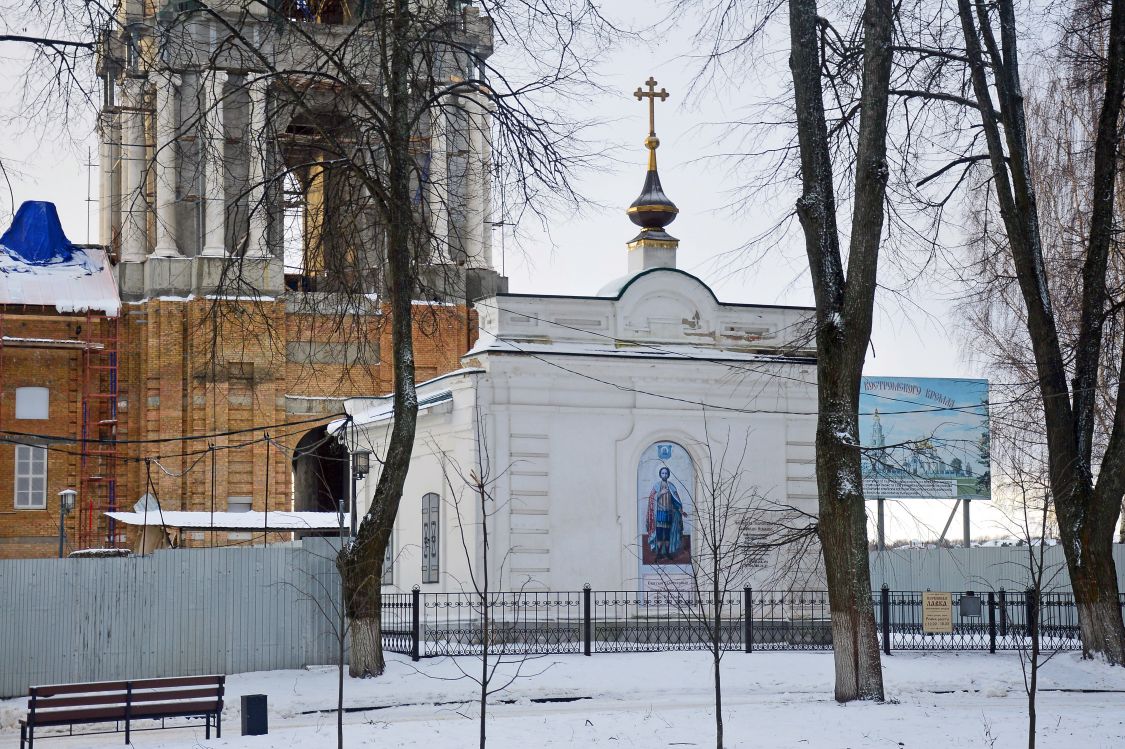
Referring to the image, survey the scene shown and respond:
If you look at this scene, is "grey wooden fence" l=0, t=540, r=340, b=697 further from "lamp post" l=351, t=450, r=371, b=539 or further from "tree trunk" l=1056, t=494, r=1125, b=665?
"tree trunk" l=1056, t=494, r=1125, b=665

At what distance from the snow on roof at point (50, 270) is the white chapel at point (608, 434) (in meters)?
19.3

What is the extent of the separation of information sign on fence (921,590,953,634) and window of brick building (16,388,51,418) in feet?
91.8

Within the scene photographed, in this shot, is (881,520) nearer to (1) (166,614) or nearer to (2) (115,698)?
(1) (166,614)

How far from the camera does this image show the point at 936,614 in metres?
24.2

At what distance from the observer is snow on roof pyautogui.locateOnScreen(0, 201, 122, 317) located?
140ft

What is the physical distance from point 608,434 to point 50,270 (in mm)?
25000

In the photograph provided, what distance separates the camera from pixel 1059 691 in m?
19.1

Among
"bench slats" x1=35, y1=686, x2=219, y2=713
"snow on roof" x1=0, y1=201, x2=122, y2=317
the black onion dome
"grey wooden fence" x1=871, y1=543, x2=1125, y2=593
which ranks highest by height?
"snow on roof" x1=0, y1=201, x2=122, y2=317

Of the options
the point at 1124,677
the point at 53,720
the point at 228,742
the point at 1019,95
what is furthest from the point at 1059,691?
the point at 53,720

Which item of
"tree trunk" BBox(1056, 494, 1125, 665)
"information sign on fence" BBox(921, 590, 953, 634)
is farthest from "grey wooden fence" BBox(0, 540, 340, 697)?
"tree trunk" BBox(1056, 494, 1125, 665)

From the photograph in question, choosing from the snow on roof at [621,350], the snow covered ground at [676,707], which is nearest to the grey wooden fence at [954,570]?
the snow on roof at [621,350]

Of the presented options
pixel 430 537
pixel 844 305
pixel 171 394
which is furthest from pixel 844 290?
pixel 171 394

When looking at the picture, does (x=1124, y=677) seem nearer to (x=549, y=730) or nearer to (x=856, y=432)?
(x=856, y=432)

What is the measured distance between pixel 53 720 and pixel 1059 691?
12164 mm
